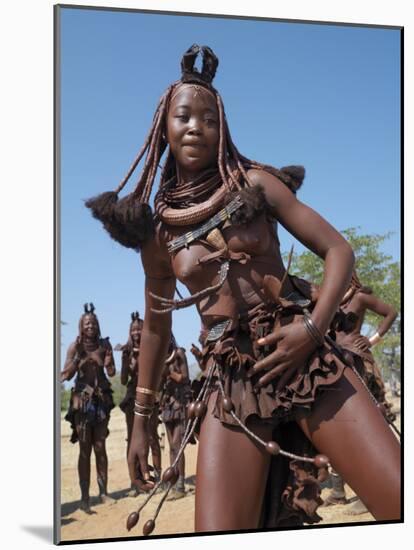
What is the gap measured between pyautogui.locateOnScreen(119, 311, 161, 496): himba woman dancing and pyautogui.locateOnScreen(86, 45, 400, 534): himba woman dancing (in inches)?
24.0

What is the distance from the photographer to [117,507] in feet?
17.0

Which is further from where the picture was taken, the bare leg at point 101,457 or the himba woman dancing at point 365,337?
the bare leg at point 101,457

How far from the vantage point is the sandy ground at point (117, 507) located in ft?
15.2

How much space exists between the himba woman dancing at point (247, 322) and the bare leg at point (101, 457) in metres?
1.10

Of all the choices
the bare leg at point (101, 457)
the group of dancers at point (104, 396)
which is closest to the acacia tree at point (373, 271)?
the group of dancers at point (104, 396)

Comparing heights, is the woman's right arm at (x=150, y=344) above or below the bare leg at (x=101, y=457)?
above

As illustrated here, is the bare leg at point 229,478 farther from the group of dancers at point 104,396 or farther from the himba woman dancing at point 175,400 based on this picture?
the himba woman dancing at point 175,400

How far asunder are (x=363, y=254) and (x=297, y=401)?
4.54 feet

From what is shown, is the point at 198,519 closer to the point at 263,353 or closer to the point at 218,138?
the point at 263,353

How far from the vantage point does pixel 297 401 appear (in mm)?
4051

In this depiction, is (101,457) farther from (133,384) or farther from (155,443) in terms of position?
(155,443)

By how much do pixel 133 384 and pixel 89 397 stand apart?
0.33 m

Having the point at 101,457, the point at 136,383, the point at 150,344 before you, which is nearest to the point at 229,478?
the point at 150,344

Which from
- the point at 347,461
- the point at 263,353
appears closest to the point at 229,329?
the point at 263,353
